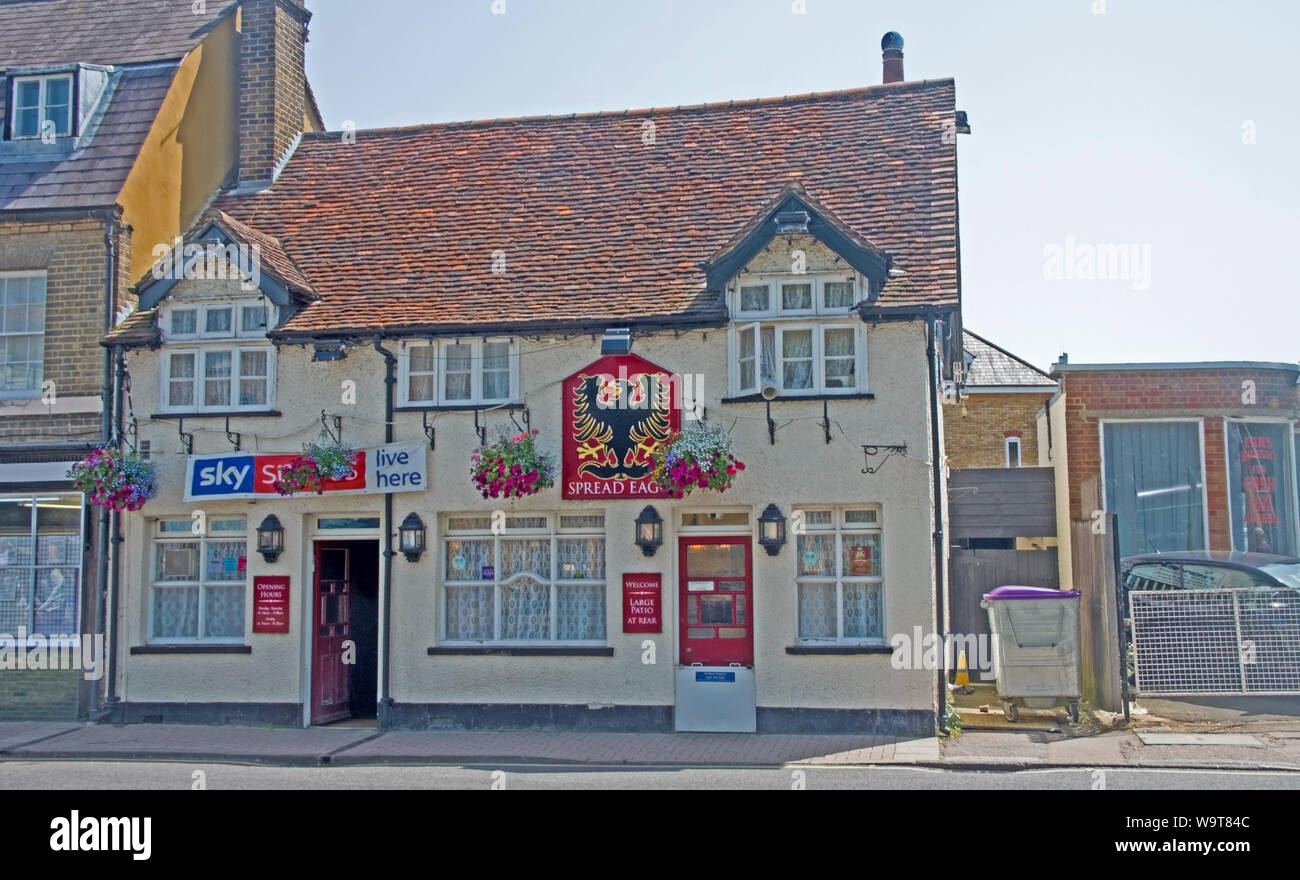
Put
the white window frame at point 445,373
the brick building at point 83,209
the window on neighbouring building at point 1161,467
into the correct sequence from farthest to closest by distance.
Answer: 1. the window on neighbouring building at point 1161,467
2. the brick building at point 83,209
3. the white window frame at point 445,373

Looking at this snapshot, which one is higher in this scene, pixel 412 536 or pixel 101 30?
pixel 101 30

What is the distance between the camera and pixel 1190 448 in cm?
1972

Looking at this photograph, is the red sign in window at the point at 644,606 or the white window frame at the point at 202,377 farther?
the white window frame at the point at 202,377

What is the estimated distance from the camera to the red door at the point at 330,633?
15.5m

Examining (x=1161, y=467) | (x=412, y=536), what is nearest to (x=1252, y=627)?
(x=1161, y=467)

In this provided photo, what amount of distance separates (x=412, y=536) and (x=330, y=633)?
2.03 meters

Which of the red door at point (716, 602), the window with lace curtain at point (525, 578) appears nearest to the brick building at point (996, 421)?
the red door at point (716, 602)

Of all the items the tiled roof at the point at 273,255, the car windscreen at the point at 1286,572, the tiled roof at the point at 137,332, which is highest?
the tiled roof at the point at 273,255

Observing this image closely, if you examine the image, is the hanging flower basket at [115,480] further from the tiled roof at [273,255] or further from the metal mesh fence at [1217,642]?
the metal mesh fence at [1217,642]

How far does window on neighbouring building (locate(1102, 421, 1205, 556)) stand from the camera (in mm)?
19703

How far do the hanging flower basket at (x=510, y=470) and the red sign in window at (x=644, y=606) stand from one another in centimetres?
162

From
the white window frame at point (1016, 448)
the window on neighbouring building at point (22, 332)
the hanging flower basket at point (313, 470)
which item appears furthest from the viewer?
the white window frame at point (1016, 448)

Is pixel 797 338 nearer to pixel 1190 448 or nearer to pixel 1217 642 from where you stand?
pixel 1217 642

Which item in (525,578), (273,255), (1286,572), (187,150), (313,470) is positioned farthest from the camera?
(187,150)
